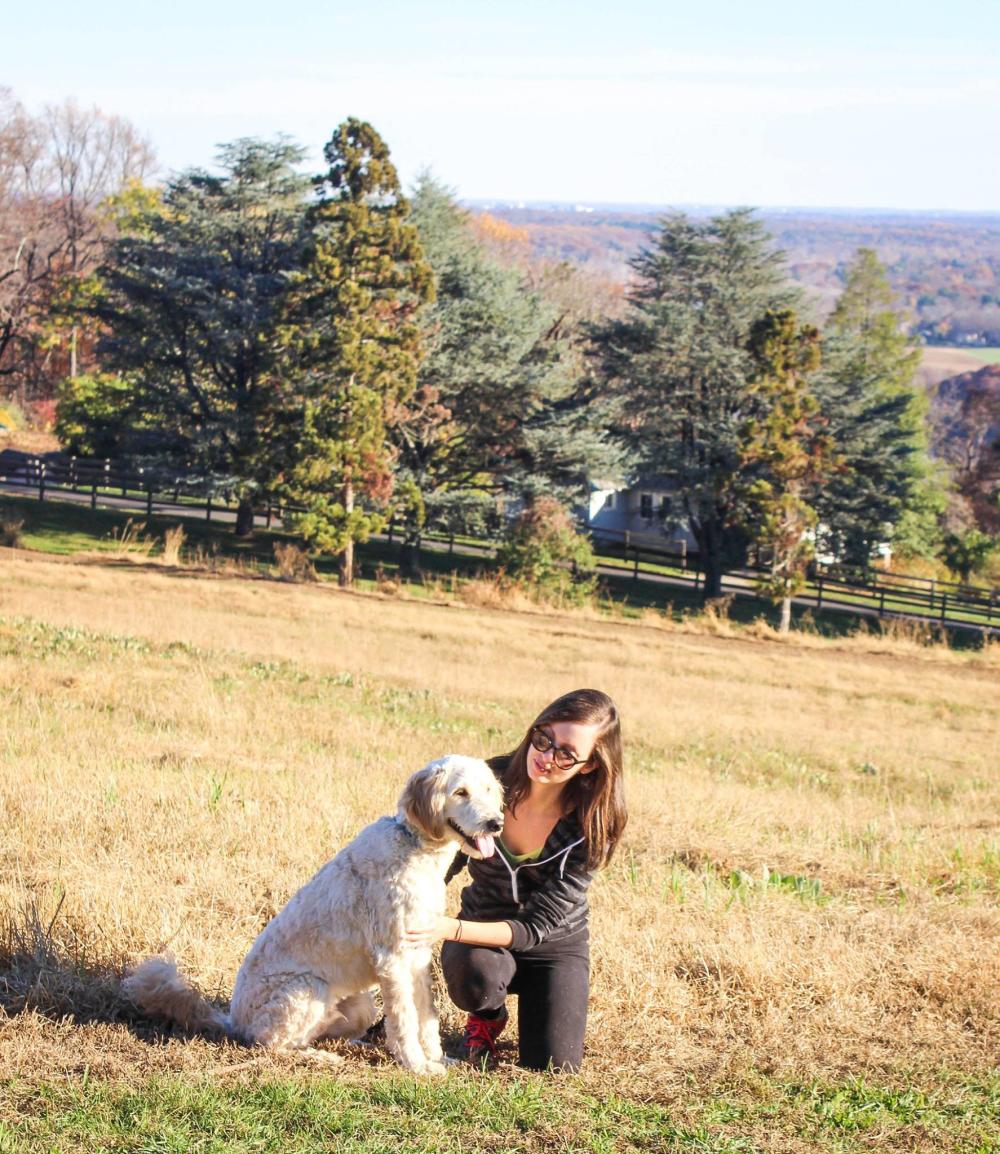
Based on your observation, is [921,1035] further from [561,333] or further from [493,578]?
[561,333]

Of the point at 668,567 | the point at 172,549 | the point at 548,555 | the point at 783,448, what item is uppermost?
the point at 783,448

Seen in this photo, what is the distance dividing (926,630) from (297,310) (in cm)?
2053

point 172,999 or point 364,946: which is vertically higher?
point 364,946

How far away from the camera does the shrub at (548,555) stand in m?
36.1

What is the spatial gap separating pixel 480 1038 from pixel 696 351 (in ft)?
128

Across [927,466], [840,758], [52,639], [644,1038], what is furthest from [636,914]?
[927,466]

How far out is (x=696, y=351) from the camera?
4272 cm

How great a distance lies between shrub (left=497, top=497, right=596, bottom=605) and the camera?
36.1 metres

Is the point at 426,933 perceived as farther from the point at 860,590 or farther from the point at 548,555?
the point at 860,590

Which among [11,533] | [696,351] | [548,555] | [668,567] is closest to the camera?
[11,533]

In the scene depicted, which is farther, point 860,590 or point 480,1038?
point 860,590

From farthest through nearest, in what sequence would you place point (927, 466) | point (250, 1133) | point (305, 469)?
point (927, 466)
point (305, 469)
point (250, 1133)

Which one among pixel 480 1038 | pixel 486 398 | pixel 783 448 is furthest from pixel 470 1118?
pixel 486 398

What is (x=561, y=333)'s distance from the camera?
54.5 m
